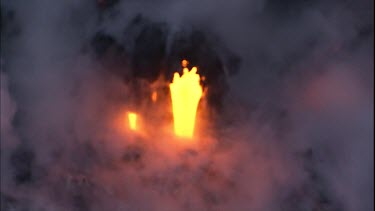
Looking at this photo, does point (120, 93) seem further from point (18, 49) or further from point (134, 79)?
point (18, 49)

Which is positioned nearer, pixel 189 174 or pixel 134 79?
pixel 189 174

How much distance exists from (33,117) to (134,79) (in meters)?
1.70

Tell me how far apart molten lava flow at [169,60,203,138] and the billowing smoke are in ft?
1.00

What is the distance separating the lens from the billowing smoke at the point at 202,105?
6.37 m

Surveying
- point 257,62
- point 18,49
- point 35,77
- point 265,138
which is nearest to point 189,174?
point 265,138

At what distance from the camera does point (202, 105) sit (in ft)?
23.9

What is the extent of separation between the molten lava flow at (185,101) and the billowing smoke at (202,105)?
30cm

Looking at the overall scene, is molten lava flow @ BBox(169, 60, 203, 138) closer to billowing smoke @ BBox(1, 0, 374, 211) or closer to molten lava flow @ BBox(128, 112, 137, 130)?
billowing smoke @ BBox(1, 0, 374, 211)

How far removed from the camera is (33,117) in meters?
7.26

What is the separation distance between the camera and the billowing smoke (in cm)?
637

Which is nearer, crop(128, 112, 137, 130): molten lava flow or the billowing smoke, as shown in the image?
the billowing smoke

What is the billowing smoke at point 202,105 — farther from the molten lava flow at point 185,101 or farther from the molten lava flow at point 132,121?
the molten lava flow at point 185,101

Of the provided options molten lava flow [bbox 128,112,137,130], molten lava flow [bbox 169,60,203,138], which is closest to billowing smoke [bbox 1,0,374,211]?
molten lava flow [bbox 128,112,137,130]

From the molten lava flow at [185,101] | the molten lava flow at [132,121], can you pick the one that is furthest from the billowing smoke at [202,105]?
the molten lava flow at [185,101]
